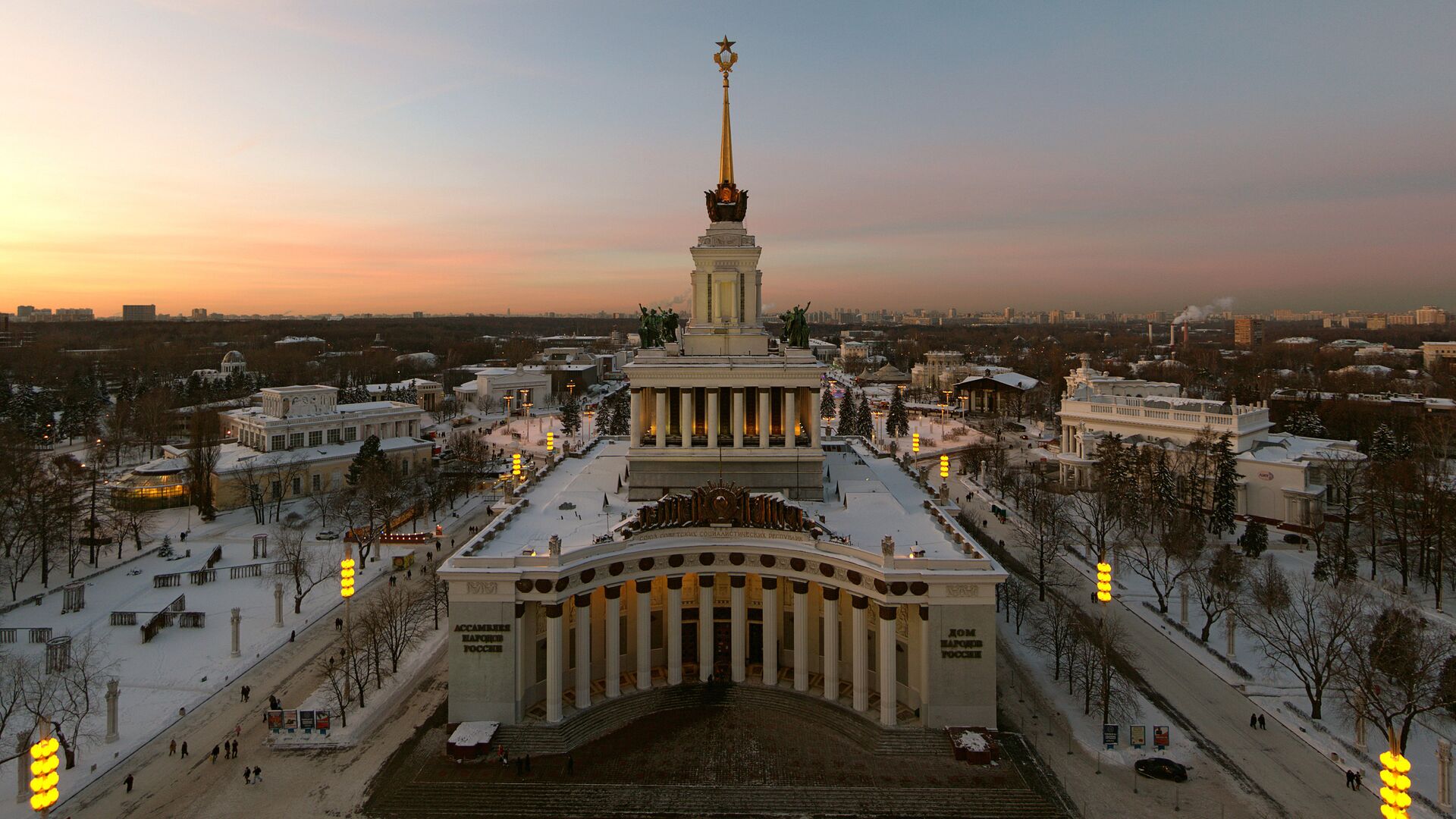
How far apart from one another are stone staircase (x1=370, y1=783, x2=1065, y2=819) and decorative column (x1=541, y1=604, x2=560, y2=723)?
11.3 ft

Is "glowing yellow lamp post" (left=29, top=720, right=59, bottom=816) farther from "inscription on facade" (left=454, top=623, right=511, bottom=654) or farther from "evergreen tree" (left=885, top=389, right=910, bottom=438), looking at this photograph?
"evergreen tree" (left=885, top=389, right=910, bottom=438)

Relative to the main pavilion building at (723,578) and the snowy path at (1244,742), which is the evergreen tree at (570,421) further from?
the snowy path at (1244,742)

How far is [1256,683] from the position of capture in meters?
33.5

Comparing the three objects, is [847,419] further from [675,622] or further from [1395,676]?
[1395,676]

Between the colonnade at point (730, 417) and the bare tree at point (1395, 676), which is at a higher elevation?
the colonnade at point (730, 417)

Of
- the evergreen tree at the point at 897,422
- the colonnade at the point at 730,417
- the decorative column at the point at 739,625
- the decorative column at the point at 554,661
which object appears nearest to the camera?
the decorative column at the point at 554,661

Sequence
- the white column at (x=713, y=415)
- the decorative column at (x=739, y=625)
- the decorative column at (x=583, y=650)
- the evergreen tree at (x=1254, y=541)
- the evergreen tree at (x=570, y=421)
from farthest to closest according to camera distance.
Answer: the evergreen tree at (x=570, y=421), the evergreen tree at (x=1254, y=541), the white column at (x=713, y=415), the decorative column at (x=739, y=625), the decorative column at (x=583, y=650)

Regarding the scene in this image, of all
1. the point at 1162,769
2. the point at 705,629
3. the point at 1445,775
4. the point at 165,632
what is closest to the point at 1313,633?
the point at 1445,775

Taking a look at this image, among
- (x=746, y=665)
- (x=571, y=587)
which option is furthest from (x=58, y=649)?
(x=746, y=665)

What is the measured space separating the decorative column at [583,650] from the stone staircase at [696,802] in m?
4.37

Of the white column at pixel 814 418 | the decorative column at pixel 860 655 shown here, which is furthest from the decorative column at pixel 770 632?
the white column at pixel 814 418

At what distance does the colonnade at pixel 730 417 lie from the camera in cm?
3875

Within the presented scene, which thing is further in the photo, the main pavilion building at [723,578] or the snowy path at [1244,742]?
the main pavilion building at [723,578]

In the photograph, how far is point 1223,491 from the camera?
56688 mm
